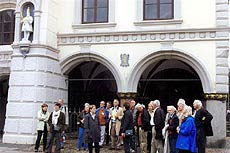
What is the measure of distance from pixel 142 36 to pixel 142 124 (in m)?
4.82

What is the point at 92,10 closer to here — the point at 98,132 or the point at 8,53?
the point at 8,53

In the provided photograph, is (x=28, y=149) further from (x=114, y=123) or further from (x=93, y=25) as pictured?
(x=93, y=25)

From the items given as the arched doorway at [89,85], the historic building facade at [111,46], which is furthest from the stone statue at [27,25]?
the arched doorway at [89,85]

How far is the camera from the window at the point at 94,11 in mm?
15094

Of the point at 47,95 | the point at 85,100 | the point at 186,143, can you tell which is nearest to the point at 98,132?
the point at 186,143

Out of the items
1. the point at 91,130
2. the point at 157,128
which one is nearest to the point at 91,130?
the point at 91,130

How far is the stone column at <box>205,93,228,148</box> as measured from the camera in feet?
43.3

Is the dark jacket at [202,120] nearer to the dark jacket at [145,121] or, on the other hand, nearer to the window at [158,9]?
the dark jacket at [145,121]

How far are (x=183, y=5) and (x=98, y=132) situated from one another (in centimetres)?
662

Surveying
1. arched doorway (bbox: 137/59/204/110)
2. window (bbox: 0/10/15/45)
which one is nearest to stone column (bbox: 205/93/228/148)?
arched doorway (bbox: 137/59/204/110)

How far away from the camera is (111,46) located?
48.1 feet

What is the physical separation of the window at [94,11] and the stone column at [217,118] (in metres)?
5.24

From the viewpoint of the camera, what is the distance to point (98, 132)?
10133 millimetres

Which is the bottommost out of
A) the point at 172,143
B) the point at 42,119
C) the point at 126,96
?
the point at 172,143
